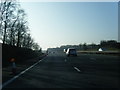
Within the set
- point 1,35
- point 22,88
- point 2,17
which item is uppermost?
point 2,17

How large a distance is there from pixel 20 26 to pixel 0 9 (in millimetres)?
19211

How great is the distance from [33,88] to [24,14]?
54492 millimetres

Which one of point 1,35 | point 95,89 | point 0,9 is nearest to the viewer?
point 95,89

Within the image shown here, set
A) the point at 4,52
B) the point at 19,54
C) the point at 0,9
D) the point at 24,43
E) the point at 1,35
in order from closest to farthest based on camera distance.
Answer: the point at 4,52 → the point at 19,54 → the point at 0,9 → the point at 1,35 → the point at 24,43

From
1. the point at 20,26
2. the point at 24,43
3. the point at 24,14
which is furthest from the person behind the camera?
the point at 24,43

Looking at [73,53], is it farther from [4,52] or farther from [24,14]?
[4,52]

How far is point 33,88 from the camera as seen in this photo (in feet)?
32.2

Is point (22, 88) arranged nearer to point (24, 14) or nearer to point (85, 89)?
point (85, 89)

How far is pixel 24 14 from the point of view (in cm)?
6291

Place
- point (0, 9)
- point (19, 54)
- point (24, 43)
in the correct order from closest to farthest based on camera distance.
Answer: point (19, 54) < point (0, 9) < point (24, 43)

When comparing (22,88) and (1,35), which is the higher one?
(1,35)

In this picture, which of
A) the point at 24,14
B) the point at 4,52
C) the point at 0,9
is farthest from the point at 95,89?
the point at 24,14

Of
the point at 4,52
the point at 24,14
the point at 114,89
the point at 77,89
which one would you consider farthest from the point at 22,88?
the point at 24,14

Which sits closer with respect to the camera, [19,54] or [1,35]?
[19,54]
